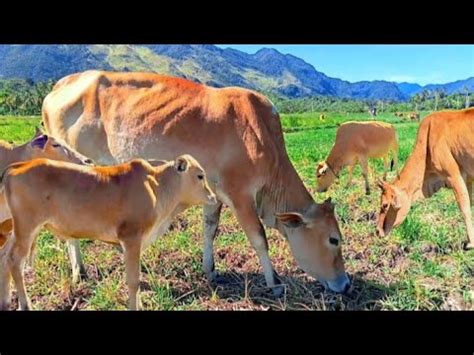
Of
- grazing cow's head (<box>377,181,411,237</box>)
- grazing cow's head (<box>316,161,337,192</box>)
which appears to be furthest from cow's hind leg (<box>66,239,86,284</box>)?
grazing cow's head (<box>377,181,411,237</box>)

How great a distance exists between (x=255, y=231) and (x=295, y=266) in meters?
0.34

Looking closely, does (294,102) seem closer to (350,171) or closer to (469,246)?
(350,171)

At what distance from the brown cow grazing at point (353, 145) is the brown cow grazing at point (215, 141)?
1.41 feet

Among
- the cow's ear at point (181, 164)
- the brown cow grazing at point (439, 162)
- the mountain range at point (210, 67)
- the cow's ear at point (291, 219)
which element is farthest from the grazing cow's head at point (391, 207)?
the cow's ear at point (181, 164)

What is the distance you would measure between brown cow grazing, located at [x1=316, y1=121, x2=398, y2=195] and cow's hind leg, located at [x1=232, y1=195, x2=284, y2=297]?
64 cm

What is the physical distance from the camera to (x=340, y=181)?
3586 mm

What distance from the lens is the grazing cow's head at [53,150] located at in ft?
9.77

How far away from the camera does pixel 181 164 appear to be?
271 centimetres

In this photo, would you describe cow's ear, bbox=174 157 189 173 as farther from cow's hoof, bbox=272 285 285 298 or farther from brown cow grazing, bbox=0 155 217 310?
cow's hoof, bbox=272 285 285 298

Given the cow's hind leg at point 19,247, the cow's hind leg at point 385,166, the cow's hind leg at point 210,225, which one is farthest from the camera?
the cow's hind leg at point 385,166

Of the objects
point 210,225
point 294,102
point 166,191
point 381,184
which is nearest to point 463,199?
point 381,184

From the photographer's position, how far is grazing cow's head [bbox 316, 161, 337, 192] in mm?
3564

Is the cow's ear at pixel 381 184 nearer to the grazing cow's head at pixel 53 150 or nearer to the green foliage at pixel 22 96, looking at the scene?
the grazing cow's head at pixel 53 150
